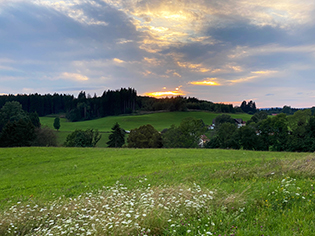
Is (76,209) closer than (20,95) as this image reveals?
Yes

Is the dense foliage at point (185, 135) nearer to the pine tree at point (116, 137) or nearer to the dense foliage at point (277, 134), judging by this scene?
the dense foliage at point (277, 134)

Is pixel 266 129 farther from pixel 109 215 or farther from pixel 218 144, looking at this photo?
pixel 109 215

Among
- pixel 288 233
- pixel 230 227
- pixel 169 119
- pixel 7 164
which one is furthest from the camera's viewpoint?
pixel 169 119

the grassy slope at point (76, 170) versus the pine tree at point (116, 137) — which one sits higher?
the grassy slope at point (76, 170)

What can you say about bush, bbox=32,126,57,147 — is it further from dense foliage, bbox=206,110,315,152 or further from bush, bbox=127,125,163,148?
dense foliage, bbox=206,110,315,152

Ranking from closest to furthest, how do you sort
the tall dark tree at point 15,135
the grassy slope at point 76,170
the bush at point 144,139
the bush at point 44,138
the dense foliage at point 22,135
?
1. the grassy slope at point 76,170
2. the tall dark tree at point 15,135
3. the dense foliage at point 22,135
4. the bush at point 144,139
5. the bush at point 44,138

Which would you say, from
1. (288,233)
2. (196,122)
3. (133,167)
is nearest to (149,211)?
(288,233)

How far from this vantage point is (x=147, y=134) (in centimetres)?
5356

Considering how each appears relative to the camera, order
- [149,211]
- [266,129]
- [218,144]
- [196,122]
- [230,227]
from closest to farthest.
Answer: [230,227] < [149,211] < [266,129] < [218,144] < [196,122]

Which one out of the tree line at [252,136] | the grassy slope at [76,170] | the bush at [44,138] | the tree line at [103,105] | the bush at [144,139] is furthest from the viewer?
the tree line at [103,105]

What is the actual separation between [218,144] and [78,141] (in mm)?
39425

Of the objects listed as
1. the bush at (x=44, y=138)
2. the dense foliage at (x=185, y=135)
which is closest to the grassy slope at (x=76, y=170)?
the bush at (x=44, y=138)

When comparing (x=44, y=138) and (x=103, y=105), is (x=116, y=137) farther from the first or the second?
(x=103, y=105)

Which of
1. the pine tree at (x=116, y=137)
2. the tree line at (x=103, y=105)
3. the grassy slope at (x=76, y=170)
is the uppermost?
the tree line at (x=103, y=105)
